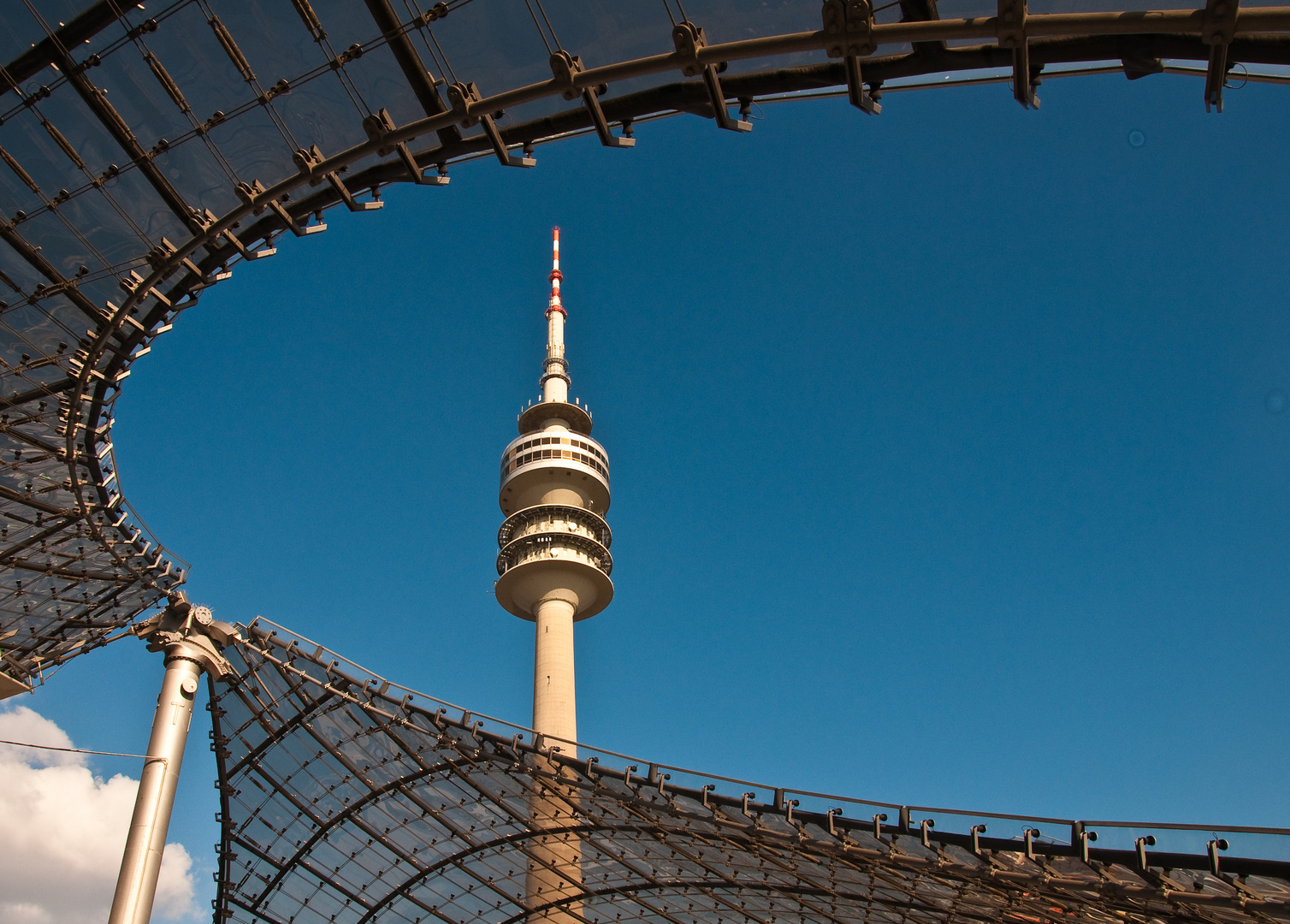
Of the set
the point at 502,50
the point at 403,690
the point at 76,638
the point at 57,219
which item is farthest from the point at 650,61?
the point at 76,638

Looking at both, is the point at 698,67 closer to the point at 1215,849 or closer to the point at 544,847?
the point at 1215,849

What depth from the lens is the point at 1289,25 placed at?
423 inches

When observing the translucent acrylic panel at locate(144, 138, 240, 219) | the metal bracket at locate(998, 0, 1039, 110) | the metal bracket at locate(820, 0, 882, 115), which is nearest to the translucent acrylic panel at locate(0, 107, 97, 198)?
the translucent acrylic panel at locate(144, 138, 240, 219)

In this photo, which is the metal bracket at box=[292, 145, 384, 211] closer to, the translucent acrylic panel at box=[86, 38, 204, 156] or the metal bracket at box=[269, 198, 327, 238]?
the metal bracket at box=[269, 198, 327, 238]

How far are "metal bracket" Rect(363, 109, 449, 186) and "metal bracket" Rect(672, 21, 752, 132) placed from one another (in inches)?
256

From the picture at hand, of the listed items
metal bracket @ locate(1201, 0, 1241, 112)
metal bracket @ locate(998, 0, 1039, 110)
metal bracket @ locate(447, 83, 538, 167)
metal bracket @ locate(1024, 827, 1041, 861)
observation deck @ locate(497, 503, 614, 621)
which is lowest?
metal bracket @ locate(1024, 827, 1041, 861)

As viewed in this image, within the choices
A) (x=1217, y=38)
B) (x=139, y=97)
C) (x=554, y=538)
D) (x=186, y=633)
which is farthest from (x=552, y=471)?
(x=1217, y=38)

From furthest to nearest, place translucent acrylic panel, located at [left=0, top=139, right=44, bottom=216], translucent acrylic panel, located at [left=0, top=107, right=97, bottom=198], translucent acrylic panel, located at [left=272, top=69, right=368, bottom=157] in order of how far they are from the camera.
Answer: translucent acrylic panel, located at [left=0, top=139, right=44, bottom=216]
translucent acrylic panel, located at [left=0, top=107, right=97, bottom=198]
translucent acrylic panel, located at [left=272, top=69, right=368, bottom=157]

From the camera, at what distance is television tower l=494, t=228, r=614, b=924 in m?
62.2

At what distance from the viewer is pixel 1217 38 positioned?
1166cm

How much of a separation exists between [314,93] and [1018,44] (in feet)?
47.4

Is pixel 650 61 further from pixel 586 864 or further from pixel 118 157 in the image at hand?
pixel 586 864

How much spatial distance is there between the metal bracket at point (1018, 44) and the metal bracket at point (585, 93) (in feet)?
22.6

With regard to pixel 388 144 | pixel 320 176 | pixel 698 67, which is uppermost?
pixel 320 176
